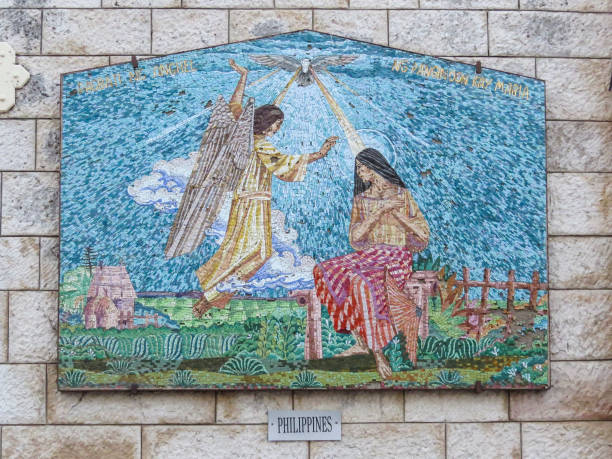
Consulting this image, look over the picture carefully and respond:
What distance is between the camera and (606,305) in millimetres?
4797

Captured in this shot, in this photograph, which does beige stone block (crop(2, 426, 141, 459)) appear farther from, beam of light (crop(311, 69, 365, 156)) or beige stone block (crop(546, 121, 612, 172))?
beige stone block (crop(546, 121, 612, 172))

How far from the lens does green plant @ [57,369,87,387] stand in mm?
4562

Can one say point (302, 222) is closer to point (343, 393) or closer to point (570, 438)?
point (343, 393)

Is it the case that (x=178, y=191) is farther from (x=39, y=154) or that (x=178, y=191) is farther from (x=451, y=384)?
(x=451, y=384)

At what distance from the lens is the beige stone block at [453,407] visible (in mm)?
4688

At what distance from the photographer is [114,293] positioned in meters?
4.61

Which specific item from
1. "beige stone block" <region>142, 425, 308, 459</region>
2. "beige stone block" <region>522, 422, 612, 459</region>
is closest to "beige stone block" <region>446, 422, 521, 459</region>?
"beige stone block" <region>522, 422, 612, 459</region>

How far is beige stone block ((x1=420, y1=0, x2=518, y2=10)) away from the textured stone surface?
8.64ft

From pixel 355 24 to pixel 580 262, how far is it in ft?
6.43

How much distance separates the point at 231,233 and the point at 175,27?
Answer: 4.29ft

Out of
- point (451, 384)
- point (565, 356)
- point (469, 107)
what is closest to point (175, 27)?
point (469, 107)

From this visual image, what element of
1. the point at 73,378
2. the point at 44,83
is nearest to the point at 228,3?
the point at 44,83

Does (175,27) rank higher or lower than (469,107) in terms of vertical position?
higher

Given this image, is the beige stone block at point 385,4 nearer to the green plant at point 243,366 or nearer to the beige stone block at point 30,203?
the beige stone block at point 30,203
